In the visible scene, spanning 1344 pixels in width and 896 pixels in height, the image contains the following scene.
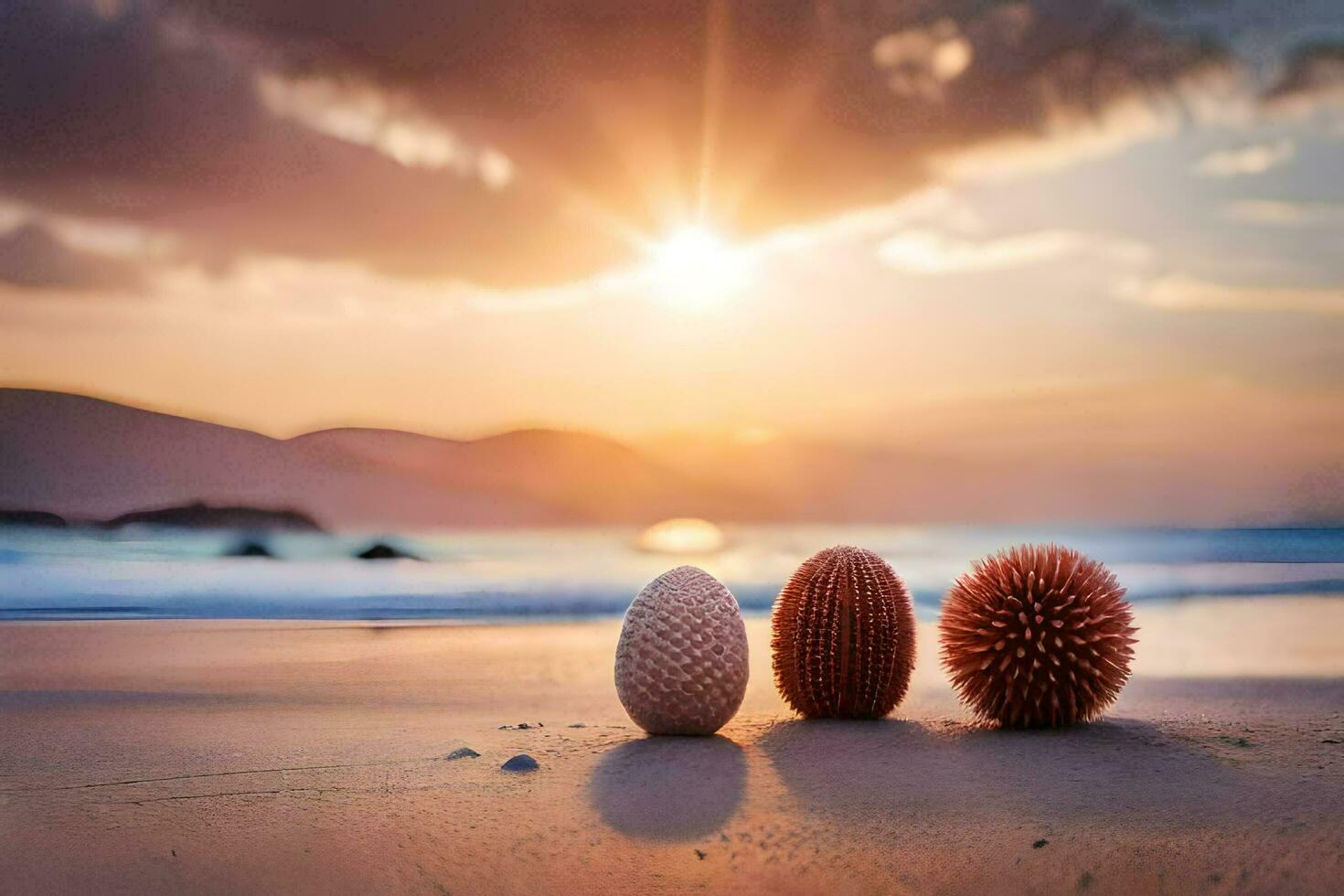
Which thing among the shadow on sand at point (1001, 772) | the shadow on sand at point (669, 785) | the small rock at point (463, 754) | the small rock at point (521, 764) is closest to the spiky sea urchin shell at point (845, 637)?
the shadow on sand at point (1001, 772)

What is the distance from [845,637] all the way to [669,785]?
1.54 metres

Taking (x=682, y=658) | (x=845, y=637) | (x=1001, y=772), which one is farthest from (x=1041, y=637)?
(x=682, y=658)

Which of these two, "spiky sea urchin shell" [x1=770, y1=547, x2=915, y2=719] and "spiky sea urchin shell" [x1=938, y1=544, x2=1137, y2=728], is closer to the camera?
"spiky sea urchin shell" [x1=938, y1=544, x2=1137, y2=728]

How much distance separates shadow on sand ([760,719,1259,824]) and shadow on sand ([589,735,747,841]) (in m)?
0.29

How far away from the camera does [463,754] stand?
6055 millimetres

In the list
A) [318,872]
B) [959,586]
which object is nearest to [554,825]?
[318,872]

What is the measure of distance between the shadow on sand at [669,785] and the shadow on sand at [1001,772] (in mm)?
287

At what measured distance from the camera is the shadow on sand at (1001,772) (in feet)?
16.3

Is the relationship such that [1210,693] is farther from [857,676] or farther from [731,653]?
[731,653]

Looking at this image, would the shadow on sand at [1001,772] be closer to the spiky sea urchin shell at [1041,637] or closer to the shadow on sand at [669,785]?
the spiky sea urchin shell at [1041,637]

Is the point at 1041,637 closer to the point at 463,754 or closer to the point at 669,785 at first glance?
the point at 669,785

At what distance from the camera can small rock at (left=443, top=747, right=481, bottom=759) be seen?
602 cm

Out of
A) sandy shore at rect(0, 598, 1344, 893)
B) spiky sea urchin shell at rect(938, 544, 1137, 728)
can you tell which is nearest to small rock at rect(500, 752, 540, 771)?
sandy shore at rect(0, 598, 1344, 893)

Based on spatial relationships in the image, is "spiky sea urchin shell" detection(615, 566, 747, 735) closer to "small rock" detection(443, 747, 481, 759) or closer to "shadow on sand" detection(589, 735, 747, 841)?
"shadow on sand" detection(589, 735, 747, 841)
